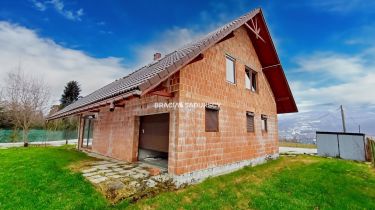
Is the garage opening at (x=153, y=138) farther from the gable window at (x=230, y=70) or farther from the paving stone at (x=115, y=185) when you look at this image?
the gable window at (x=230, y=70)

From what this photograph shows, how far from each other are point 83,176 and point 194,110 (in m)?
4.25

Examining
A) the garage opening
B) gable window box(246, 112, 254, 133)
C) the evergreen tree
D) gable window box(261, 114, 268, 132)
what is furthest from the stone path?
the evergreen tree

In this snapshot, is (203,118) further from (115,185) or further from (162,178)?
(115,185)

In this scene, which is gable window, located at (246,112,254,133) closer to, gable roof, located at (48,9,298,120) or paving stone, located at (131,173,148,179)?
gable roof, located at (48,9,298,120)

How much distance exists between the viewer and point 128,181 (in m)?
5.76

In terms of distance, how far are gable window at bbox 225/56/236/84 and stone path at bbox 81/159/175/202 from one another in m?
5.21

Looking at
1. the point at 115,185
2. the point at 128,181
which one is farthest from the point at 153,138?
the point at 115,185

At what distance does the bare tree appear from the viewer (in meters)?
20.8

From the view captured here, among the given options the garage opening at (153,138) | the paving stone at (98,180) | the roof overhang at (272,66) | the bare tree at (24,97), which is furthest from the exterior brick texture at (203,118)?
the bare tree at (24,97)

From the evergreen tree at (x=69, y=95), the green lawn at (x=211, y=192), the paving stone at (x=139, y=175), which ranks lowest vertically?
the green lawn at (x=211, y=192)

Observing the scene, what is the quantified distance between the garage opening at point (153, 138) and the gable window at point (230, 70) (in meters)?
3.58

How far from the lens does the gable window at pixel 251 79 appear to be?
11.2 m

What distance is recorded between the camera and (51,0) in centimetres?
964

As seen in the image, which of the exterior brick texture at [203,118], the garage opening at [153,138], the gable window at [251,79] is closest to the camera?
the exterior brick texture at [203,118]
